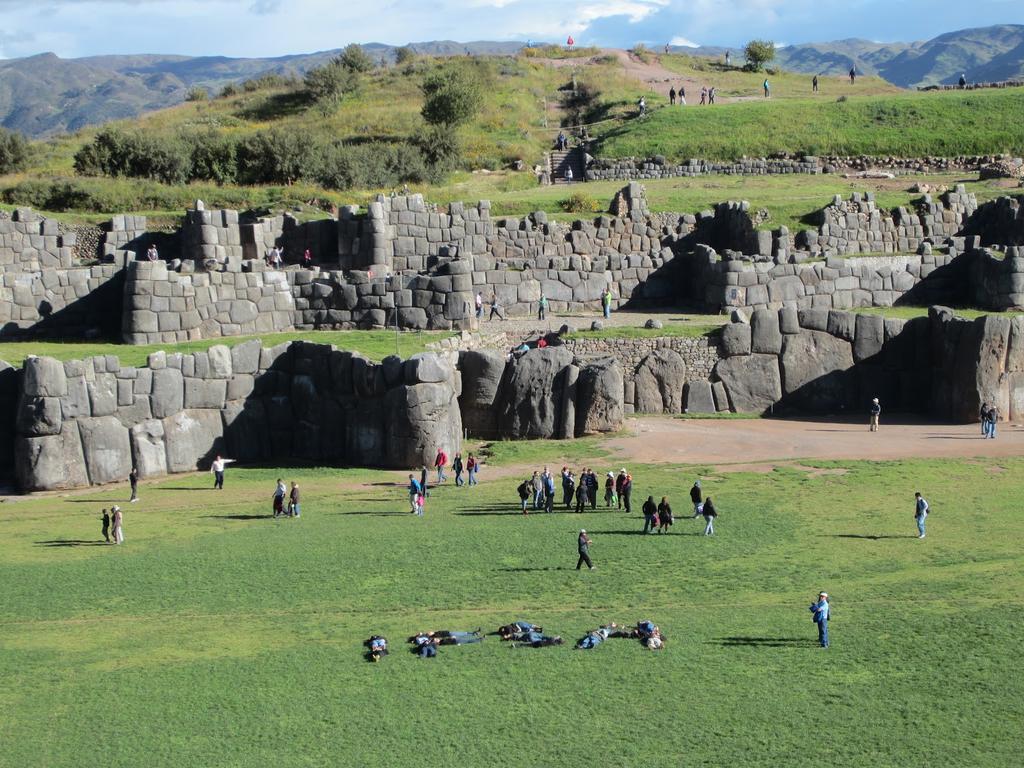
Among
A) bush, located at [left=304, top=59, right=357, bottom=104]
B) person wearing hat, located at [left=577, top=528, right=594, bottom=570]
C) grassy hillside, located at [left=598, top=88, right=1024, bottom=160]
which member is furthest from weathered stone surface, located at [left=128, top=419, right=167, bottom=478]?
bush, located at [left=304, top=59, right=357, bottom=104]

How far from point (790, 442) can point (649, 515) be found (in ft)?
32.1

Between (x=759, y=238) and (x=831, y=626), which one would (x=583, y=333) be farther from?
(x=831, y=626)

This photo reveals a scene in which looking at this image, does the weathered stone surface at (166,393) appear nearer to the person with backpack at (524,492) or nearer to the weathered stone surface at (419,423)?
the weathered stone surface at (419,423)

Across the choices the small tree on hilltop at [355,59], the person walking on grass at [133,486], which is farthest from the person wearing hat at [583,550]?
the small tree on hilltop at [355,59]

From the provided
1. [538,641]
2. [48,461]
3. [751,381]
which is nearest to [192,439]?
[48,461]

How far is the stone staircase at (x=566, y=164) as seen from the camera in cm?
6600

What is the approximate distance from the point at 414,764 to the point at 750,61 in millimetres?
81885

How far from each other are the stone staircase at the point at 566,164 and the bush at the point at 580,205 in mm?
8600

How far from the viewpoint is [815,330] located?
141 ft

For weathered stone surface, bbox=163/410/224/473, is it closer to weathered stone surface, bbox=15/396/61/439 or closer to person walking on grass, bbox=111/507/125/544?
weathered stone surface, bbox=15/396/61/439

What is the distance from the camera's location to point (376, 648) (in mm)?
22281

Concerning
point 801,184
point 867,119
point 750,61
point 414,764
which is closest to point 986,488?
point 414,764

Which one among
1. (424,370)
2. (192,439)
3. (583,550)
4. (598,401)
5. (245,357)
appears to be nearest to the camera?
(583,550)

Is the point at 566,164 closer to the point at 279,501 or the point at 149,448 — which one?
the point at 149,448
